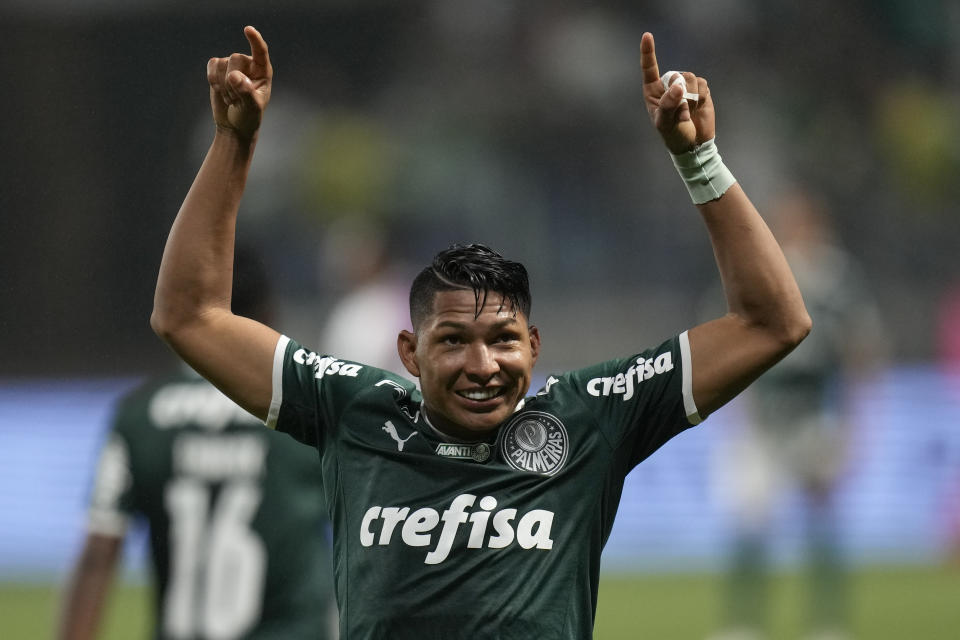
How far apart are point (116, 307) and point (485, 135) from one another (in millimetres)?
4629

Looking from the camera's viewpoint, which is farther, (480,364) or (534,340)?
(534,340)

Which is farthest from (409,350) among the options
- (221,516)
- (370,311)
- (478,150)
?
(478,150)

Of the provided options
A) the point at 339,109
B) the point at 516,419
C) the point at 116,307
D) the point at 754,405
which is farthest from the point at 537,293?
the point at 516,419

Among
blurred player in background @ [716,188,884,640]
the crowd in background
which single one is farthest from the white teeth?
the crowd in background

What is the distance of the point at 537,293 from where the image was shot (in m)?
16.3

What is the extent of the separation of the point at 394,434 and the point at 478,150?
13.9 metres

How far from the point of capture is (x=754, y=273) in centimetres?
329

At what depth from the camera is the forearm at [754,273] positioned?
10.8 ft

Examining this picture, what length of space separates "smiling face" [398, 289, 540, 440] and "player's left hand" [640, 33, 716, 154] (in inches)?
20.2

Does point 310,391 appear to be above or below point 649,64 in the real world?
below

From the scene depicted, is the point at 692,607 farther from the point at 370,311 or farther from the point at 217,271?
the point at 217,271

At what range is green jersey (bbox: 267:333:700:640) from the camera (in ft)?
10.6

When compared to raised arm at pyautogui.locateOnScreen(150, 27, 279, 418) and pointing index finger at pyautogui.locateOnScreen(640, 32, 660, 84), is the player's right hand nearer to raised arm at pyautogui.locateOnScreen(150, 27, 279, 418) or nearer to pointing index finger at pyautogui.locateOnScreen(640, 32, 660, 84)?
raised arm at pyautogui.locateOnScreen(150, 27, 279, 418)

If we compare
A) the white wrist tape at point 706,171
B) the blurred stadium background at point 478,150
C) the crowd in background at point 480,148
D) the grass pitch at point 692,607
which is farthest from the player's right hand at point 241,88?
the crowd in background at point 480,148
